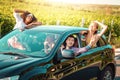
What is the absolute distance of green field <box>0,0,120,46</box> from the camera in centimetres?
2744

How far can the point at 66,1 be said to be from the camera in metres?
37.6

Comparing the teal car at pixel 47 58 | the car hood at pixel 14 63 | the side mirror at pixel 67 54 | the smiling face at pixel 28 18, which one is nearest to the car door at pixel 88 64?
the teal car at pixel 47 58

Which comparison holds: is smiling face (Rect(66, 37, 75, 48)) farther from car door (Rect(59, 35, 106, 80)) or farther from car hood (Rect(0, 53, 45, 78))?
car hood (Rect(0, 53, 45, 78))

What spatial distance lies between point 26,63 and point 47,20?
18216mm

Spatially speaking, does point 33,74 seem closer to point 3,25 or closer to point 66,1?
point 3,25

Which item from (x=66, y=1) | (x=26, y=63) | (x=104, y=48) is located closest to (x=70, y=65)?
(x=26, y=63)

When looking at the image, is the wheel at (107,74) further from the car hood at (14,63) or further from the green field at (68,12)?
the green field at (68,12)

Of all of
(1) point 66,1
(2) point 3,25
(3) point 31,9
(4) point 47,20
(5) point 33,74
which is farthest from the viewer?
(1) point 66,1

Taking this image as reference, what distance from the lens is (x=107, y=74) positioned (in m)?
9.77

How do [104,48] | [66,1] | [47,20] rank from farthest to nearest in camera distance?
[66,1] → [47,20] → [104,48]

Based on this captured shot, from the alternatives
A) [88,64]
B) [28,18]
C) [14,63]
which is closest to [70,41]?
[88,64]

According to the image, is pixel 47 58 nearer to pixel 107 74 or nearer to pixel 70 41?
pixel 70 41

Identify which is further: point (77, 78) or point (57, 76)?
point (77, 78)

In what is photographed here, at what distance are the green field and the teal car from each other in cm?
1579
